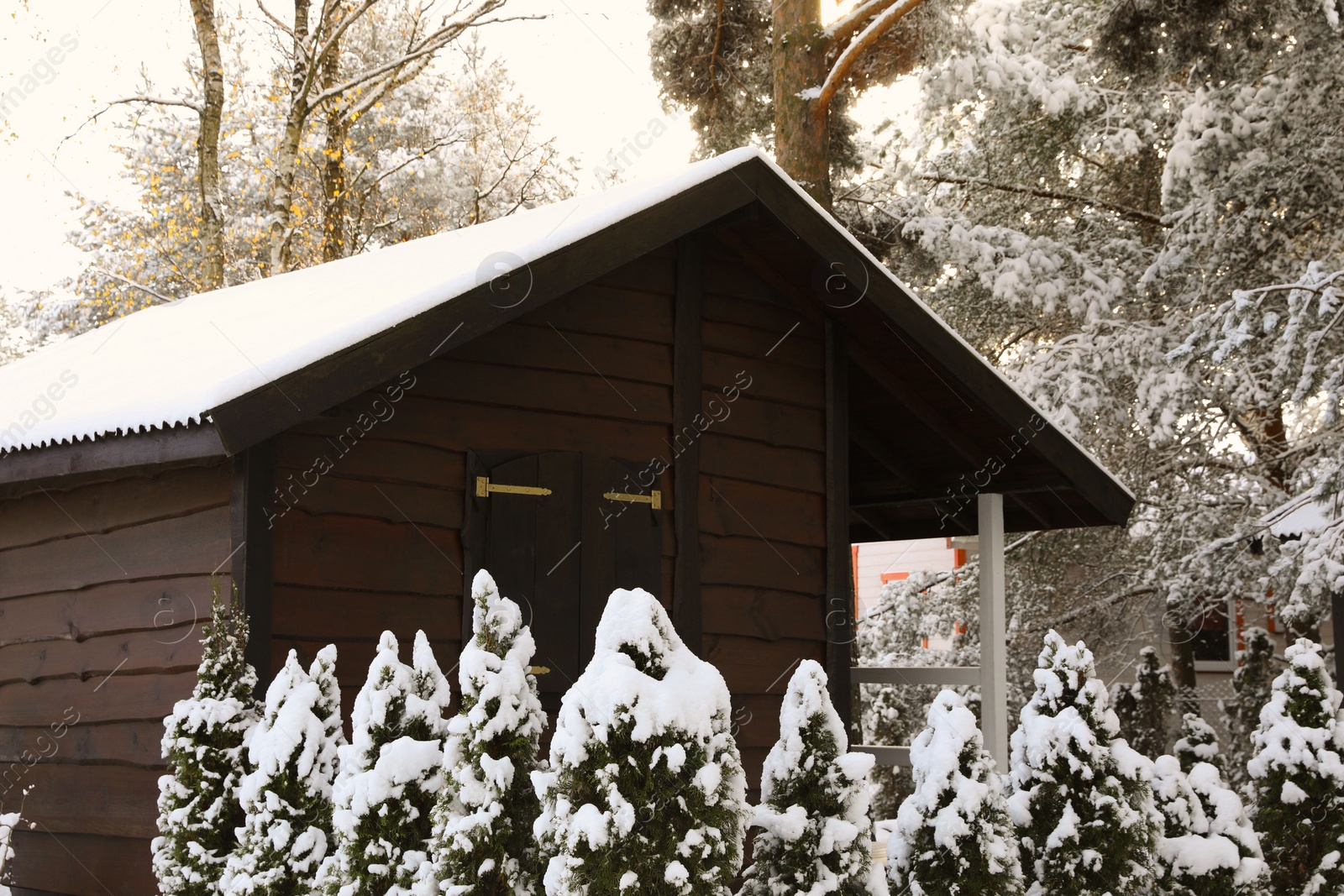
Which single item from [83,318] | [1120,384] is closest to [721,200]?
[1120,384]

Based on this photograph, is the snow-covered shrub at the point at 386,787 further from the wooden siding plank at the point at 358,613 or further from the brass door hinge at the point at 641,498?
the brass door hinge at the point at 641,498

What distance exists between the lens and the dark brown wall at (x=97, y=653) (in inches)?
241

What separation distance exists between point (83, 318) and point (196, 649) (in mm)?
20684

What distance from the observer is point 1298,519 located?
10.4 metres

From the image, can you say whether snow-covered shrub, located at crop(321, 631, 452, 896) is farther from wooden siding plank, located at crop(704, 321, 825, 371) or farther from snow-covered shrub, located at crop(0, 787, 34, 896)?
wooden siding plank, located at crop(704, 321, 825, 371)

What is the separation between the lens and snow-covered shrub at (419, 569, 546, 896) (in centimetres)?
414

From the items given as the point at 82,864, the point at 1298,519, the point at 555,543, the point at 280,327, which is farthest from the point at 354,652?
the point at 1298,519

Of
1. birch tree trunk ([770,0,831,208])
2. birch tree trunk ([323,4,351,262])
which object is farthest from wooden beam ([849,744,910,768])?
birch tree trunk ([323,4,351,262])

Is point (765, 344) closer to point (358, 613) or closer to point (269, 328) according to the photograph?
point (269, 328)

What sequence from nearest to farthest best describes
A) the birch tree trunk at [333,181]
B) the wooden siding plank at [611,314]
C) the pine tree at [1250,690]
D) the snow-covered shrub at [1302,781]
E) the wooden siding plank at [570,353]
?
1. the wooden siding plank at [570,353]
2. the wooden siding plank at [611,314]
3. the snow-covered shrub at [1302,781]
4. the pine tree at [1250,690]
5. the birch tree trunk at [333,181]

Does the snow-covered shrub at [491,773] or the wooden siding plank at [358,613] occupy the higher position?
the wooden siding plank at [358,613]

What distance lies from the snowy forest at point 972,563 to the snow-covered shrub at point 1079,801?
2cm

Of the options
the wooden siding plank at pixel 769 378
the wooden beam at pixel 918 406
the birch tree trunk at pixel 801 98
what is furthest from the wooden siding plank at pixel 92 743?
the birch tree trunk at pixel 801 98

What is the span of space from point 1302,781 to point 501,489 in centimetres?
485
